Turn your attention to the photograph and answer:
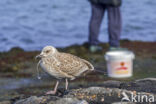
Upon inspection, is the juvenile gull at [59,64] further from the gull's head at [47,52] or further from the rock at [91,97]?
the rock at [91,97]

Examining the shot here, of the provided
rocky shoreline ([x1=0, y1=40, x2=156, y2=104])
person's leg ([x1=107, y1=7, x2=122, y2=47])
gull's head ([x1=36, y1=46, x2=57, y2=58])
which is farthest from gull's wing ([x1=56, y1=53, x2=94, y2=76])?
person's leg ([x1=107, y1=7, x2=122, y2=47])

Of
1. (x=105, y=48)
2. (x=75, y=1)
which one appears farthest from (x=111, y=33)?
(x=75, y=1)

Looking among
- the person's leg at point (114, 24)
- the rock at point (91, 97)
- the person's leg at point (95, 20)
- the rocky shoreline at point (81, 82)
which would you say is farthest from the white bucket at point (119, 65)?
the rock at point (91, 97)

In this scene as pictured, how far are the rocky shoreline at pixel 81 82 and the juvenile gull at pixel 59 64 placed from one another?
229 mm

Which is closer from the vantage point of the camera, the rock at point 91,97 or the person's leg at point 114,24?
the rock at point 91,97

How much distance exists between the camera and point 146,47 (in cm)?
1189

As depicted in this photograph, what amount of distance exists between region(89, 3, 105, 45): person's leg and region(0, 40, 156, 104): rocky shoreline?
35cm

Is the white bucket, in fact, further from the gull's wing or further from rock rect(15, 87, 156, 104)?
rock rect(15, 87, 156, 104)

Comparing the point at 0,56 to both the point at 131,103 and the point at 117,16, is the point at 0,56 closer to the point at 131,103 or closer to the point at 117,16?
the point at 117,16

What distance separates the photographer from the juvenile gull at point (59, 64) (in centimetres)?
578

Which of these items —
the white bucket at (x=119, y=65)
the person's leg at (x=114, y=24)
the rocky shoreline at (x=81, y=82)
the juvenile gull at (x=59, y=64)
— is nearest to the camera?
the rocky shoreline at (x=81, y=82)

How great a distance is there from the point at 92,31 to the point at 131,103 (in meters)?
6.09

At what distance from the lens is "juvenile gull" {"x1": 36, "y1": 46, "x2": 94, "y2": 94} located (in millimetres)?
5777

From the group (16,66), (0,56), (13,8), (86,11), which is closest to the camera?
(16,66)
